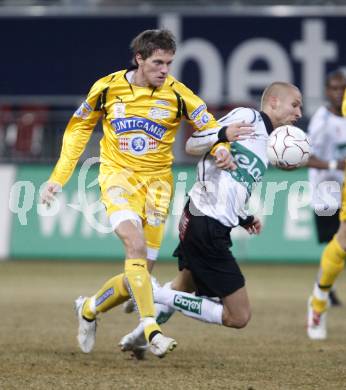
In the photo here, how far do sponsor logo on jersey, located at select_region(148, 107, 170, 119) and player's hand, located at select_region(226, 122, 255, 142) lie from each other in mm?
556

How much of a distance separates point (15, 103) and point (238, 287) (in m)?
10.7

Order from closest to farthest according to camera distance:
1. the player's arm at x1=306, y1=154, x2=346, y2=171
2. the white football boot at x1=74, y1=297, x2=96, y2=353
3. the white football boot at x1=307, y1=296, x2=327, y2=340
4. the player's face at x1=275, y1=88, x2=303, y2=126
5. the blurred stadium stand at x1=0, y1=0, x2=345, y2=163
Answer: the player's face at x1=275, y1=88, x2=303, y2=126, the white football boot at x1=74, y1=297, x2=96, y2=353, the white football boot at x1=307, y1=296, x2=327, y2=340, the player's arm at x1=306, y1=154, x2=346, y2=171, the blurred stadium stand at x1=0, y1=0, x2=345, y2=163

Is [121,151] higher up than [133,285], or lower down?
higher up

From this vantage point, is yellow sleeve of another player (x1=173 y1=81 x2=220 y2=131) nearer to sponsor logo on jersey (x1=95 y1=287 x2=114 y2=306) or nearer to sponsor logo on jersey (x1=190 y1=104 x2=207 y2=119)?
sponsor logo on jersey (x1=190 y1=104 x2=207 y2=119)

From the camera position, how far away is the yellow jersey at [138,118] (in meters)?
7.12

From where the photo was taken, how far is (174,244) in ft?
48.4

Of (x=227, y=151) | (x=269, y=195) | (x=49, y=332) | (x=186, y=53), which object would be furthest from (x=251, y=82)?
(x=227, y=151)

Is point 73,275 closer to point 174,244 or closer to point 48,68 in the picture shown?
point 174,244

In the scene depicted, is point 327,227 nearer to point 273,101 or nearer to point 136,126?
point 273,101

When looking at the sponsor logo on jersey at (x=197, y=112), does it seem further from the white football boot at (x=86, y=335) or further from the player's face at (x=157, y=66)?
the white football boot at (x=86, y=335)

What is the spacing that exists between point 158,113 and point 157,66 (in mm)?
348

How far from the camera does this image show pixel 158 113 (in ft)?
23.4

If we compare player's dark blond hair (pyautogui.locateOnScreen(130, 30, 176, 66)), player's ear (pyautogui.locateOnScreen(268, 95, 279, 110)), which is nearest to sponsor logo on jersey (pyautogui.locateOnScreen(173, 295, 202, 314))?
player's ear (pyautogui.locateOnScreen(268, 95, 279, 110))

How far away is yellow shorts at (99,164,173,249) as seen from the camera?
279 inches
